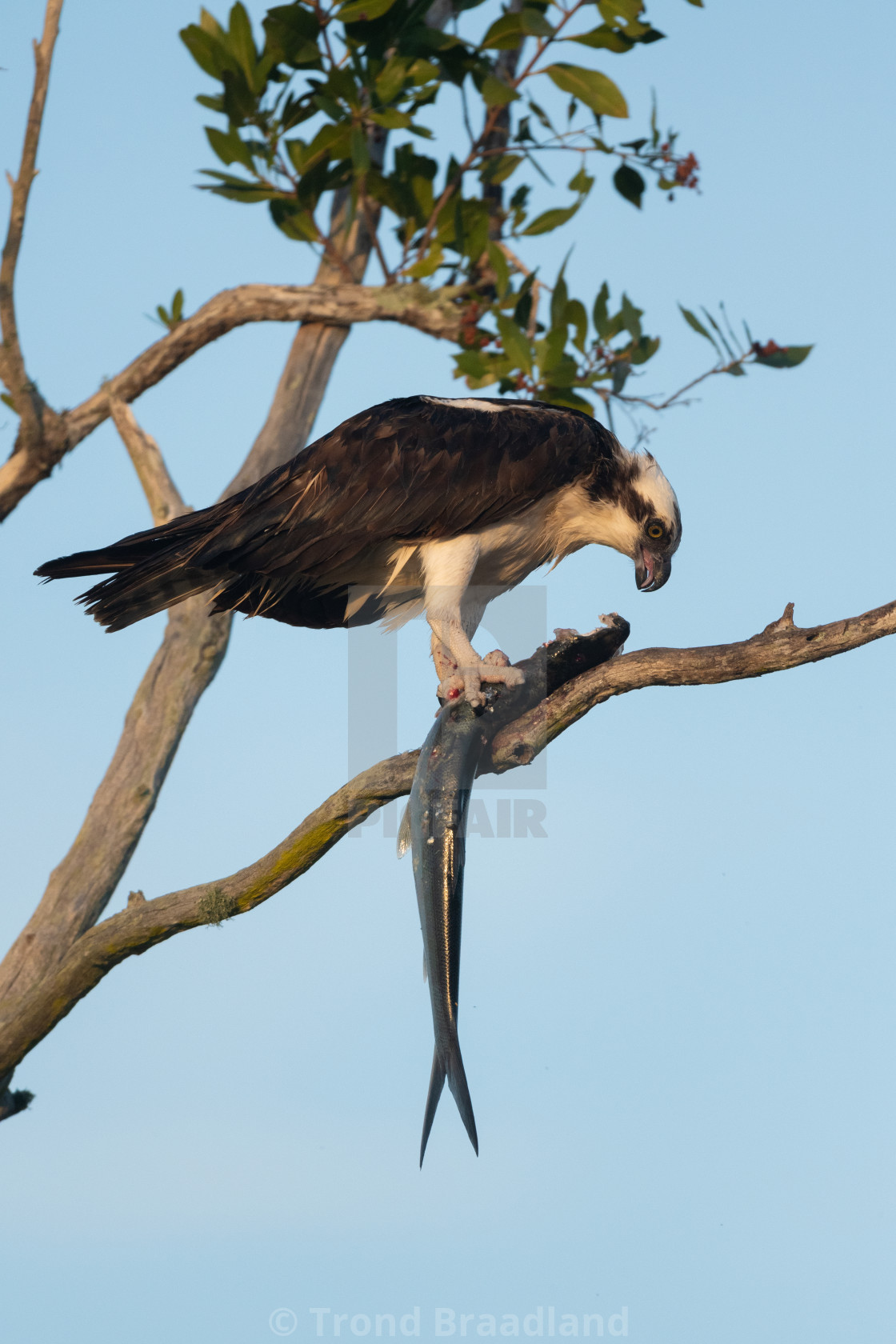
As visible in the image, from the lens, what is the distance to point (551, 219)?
25.1ft

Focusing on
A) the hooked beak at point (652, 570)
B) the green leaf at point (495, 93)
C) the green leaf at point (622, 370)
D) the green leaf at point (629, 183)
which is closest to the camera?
the hooked beak at point (652, 570)

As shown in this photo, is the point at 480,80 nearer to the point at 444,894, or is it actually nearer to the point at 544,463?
the point at 544,463

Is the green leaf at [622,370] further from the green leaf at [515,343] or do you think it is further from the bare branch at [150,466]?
the bare branch at [150,466]

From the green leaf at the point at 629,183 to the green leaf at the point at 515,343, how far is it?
1.32 metres

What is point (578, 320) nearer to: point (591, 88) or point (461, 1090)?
point (591, 88)

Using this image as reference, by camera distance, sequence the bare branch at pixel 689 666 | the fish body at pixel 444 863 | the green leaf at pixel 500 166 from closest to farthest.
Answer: the fish body at pixel 444 863
the bare branch at pixel 689 666
the green leaf at pixel 500 166

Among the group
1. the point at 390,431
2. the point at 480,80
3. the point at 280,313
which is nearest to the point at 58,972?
the point at 390,431

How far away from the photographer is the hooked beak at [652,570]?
5.71 meters

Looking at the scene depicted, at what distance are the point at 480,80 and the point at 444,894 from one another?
5.31 meters

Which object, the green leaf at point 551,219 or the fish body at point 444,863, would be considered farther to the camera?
the green leaf at point 551,219

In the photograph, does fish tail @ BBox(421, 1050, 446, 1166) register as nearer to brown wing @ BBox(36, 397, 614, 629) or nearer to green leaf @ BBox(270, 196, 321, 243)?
brown wing @ BBox(36, 397, 614, 629)

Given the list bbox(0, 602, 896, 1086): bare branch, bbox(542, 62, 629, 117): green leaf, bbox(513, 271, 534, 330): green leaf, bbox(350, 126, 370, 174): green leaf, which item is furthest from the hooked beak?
bbox(542, 62, 629, 117): green leaf

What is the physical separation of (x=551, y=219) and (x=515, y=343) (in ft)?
3.75

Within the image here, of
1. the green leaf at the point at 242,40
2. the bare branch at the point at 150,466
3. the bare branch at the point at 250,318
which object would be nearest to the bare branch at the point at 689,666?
the bare branch at the point at 150,466
